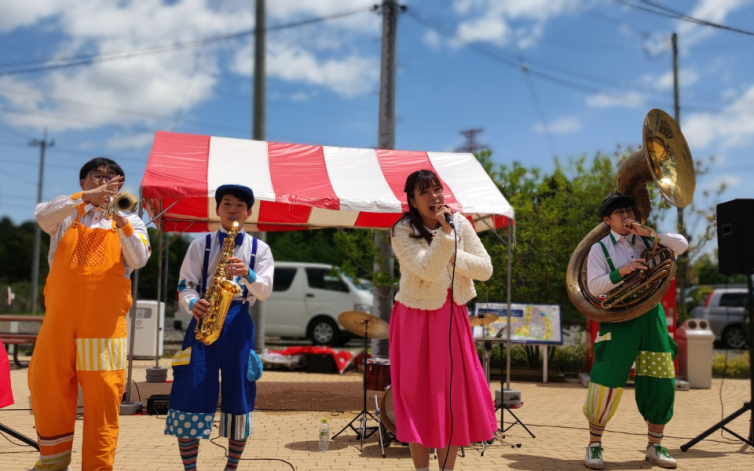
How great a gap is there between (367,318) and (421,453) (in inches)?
75.9

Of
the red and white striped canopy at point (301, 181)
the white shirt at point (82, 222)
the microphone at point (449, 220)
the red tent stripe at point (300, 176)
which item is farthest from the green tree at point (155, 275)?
the microphone at point (449, 220)

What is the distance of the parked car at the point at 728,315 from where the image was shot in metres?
15.3

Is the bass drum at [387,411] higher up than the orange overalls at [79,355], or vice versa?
the orange overalls at [79,355]

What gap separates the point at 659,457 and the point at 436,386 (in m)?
2.25

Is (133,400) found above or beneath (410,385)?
beneath

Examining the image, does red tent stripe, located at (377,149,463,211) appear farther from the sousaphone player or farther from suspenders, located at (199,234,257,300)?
suspenders, located at (199,234,257,300)

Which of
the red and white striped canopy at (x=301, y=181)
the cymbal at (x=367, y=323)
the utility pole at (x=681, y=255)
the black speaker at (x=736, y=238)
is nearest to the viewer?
the black speaker at (x=736, y=238)

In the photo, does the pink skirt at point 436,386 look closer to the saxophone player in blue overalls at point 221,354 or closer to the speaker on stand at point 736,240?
the saxophone player in blue overalls at point 221,354

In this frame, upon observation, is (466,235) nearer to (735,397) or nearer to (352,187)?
(352,187)

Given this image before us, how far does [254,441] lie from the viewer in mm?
5156

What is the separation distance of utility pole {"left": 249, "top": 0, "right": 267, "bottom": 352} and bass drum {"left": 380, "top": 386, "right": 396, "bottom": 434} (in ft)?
20.8

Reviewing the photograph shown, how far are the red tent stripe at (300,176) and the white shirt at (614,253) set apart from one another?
2524mm

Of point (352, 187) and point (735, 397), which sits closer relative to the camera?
point (352, 187)

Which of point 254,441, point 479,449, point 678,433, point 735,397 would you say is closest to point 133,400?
point 254,441
